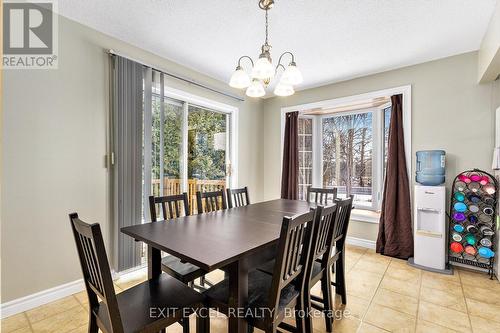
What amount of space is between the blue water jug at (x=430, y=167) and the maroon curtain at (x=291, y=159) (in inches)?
70.9

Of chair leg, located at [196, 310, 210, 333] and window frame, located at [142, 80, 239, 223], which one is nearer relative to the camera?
chair leg, located at [196, 310, 210, 333]

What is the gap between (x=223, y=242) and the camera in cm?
148

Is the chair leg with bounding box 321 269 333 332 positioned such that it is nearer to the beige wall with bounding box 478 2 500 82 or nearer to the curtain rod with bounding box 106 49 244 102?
the beige wall with bounding box 478 2 500 82

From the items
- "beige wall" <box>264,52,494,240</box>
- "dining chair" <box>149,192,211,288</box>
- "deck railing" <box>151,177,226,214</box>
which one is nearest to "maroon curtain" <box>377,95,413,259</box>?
"beige wall" <box>264,52,494,240</box>

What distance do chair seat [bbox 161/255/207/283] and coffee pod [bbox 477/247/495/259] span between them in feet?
9.59

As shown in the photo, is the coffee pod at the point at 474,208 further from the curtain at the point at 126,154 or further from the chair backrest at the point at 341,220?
Result: the curtain at the point at 126,154

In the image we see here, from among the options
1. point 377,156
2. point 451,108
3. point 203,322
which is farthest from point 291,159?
point 203,322

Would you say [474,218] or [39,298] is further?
[474,218]

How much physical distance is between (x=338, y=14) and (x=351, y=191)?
2823mm

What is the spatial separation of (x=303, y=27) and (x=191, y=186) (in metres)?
2.45

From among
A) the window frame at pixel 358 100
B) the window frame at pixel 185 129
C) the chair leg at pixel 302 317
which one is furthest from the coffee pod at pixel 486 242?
the window frame at pixel 185 129

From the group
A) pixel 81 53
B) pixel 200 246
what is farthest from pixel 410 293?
pixel 81 53

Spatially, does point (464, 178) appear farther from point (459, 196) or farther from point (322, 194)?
point (322, 194)

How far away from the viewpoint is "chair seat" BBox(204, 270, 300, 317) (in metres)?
1.42
